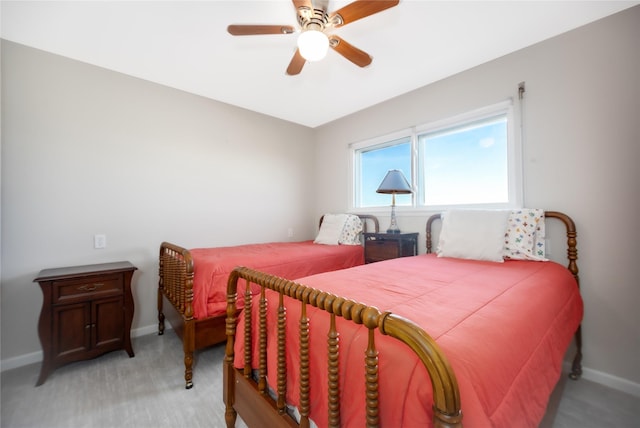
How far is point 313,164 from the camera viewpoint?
4098 mm

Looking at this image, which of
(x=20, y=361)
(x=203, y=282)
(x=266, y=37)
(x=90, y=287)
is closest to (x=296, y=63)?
(x=266, y=37)

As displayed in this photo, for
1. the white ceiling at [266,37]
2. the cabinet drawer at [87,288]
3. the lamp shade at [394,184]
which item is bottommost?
the cabinet drawer at [87,288]

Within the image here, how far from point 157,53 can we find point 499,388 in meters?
2.99

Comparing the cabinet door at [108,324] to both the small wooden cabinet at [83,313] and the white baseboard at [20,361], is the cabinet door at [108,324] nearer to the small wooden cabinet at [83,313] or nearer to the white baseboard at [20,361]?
the small wooden cabinet at [83,313]

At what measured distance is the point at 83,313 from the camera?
6.31ft

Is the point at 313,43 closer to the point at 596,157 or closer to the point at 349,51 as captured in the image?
the point at 349,51

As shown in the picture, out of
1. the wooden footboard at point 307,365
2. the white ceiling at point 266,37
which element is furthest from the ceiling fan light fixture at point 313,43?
the wooden footboard at point 307,365

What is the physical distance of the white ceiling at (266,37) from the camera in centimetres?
172

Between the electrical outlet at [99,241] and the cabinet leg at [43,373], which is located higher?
the electrical outlet at [99,241]

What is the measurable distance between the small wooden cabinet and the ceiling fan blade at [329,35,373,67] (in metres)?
2.28

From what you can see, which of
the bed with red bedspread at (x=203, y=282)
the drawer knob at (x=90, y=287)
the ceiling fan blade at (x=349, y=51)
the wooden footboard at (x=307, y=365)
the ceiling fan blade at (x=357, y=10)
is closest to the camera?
the wooden footboard at (x=307, y=365)

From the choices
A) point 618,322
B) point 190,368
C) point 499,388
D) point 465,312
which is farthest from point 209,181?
point 618,322

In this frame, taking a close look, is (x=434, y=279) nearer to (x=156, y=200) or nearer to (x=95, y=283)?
(x=95, y=283)

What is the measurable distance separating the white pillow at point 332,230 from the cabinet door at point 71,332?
2243 millimetres
